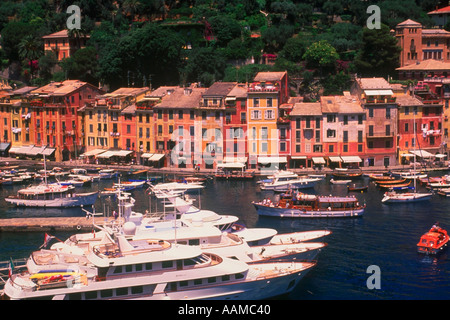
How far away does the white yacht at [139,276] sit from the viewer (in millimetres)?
38469

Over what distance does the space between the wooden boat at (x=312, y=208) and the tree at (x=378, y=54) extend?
41905 mm

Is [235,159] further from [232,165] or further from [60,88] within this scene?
[60,88]

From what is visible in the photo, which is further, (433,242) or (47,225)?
(47,225)

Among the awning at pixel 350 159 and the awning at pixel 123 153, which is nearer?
the awning at pixel 350 159

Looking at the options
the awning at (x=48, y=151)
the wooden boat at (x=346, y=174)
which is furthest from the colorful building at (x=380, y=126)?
the awning at (x=48, y=151)

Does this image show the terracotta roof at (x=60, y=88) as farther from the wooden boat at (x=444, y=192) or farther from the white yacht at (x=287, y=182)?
the wooden boat at (x=444, y=192)

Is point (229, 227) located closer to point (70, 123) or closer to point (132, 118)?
point (132, 118)

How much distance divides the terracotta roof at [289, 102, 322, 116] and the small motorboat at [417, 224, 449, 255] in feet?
119

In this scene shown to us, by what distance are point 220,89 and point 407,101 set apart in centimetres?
2462

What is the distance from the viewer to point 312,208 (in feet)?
220

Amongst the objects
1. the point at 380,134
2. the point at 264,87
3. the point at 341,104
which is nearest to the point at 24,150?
the point at 264,87

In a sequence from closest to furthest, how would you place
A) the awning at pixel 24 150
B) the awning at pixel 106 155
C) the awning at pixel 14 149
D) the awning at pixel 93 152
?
the awning at pixel 106 155 → the awning at pixel 93 152 → the awning at pixel 24 150 → the awning at pixel 14 149

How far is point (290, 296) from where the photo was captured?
44750 millimetres

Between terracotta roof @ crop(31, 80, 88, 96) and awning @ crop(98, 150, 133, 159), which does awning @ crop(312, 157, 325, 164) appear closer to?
awning @ crop(98, 150, 133, 159)
